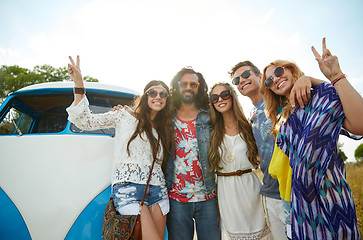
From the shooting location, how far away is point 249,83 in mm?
2658

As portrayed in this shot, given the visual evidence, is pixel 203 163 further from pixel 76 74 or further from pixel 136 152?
pixel 76 74

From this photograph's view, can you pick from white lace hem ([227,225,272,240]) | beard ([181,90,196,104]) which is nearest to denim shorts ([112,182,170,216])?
white lace hem ([227,225,272,240])

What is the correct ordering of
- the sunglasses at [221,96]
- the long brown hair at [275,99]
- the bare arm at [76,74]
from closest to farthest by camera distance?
the long brown hair at [275,99] < the bare arm at [76,74] < the sunglasses at [221,96]

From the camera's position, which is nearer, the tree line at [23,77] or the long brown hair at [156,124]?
the long brown hair at [156,124]

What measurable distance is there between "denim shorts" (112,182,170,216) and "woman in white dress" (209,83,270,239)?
0.67 metres

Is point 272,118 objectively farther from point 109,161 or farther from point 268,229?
point 109,161

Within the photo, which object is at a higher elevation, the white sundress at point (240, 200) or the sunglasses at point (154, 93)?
the sunglasses at point (154, 93)

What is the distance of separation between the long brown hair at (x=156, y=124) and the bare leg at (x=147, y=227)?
54 centimetres

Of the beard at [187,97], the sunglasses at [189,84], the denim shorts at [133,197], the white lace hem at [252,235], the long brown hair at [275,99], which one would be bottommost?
the white lace hem at [252,235]

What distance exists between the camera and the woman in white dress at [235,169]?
2.17 metres

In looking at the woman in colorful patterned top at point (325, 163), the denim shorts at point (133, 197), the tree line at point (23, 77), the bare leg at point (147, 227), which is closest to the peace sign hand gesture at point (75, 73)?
the denim shorts at point (133, 197)

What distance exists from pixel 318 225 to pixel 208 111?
1726 mm

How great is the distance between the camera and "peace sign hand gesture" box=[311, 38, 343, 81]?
4.70 ft

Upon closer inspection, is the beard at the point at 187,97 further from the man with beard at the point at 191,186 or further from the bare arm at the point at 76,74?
the bare arm at the point at 76,74
